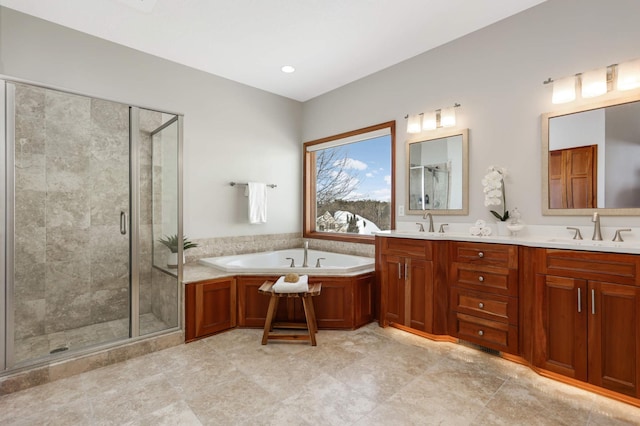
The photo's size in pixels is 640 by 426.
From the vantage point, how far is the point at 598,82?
7.13ft

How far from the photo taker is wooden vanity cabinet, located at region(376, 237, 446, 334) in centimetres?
272

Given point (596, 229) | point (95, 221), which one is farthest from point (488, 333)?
point (95, 221)

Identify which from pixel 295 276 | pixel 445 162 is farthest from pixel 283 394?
pixel 445 162

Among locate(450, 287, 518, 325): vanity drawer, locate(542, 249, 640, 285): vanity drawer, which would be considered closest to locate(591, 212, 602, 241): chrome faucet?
locate(542, 249, 640, 285): vanity drawer

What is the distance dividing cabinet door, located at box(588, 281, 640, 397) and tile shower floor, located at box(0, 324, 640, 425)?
16 cm

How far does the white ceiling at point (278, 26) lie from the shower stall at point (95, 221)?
0.80 meters

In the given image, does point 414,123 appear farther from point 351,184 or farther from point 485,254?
point 485,254

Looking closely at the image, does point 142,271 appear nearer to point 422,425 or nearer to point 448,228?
point 422,425

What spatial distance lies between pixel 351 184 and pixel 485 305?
2.31 m

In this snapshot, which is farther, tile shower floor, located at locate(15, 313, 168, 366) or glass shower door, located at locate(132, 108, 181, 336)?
glass shower door, located at locate(132, 108, 181, 336)

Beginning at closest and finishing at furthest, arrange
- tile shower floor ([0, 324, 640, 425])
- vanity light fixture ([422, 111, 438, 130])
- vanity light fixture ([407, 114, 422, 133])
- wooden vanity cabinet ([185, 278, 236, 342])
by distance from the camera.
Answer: tile shower floor ([0, 324, 640, 425]) → wooden vanity cabinet ([185, 278, 236, 342]) → vanity light fixture ([422, 111, 438, 130]) → vanity light fixture ([407, 114, 422, 133])

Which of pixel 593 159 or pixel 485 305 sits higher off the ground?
pixel 593 159

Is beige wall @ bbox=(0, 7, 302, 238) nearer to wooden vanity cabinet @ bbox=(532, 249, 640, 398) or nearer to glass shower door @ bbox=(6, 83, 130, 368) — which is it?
glass shower door @ bbox=(6, 83, 130, 368)

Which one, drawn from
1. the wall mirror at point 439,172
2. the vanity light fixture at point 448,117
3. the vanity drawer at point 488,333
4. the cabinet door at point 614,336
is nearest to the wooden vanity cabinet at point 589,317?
the cabinet door at point 614,336
